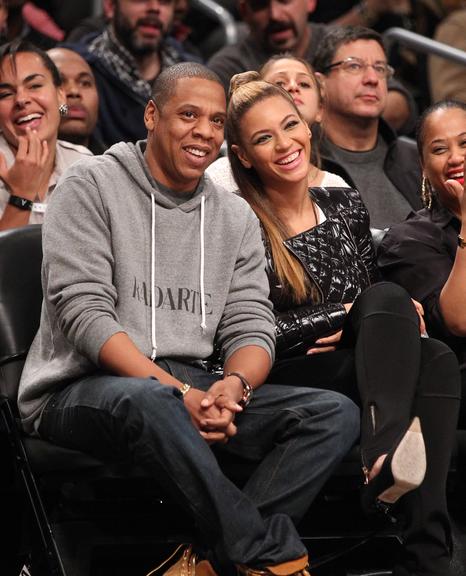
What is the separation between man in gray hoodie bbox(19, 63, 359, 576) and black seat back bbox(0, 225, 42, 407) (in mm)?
65

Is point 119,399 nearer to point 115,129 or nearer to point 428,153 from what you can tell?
point 428,153

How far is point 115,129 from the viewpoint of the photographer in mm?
4473

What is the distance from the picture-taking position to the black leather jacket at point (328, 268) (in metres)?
2.90

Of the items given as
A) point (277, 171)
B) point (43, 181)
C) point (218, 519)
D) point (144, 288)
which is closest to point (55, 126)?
point (43, 181)

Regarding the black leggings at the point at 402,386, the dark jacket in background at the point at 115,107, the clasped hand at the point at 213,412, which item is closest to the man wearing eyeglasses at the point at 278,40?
the dark jacket in background at the point at 115,107

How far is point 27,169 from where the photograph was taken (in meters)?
3.33

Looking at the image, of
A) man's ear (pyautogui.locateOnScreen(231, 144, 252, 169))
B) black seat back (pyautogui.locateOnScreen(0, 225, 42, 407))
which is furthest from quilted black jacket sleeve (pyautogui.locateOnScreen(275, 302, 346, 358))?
black seat back (pyautogui.locateOnScreen(0, 225, 42, 407))

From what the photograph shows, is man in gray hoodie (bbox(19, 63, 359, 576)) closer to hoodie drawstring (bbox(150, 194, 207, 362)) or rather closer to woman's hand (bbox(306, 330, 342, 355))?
hoodie drawstring (bbox(150, 194, 207, 362))

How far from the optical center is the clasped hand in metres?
2.52

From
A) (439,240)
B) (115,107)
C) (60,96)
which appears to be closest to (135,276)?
(439,240)

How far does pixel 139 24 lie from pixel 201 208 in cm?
201

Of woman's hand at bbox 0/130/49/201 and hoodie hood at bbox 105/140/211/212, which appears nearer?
hoodie hood at bbox 105/140/211/212

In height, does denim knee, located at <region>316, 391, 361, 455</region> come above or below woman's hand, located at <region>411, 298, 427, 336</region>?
below

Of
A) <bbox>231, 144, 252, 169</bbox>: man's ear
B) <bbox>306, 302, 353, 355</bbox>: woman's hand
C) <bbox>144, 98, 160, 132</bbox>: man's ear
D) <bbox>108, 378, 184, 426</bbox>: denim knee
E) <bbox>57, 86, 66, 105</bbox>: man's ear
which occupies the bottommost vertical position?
<bbox>306, 302, 353, 355</bbox>: woman's hand
